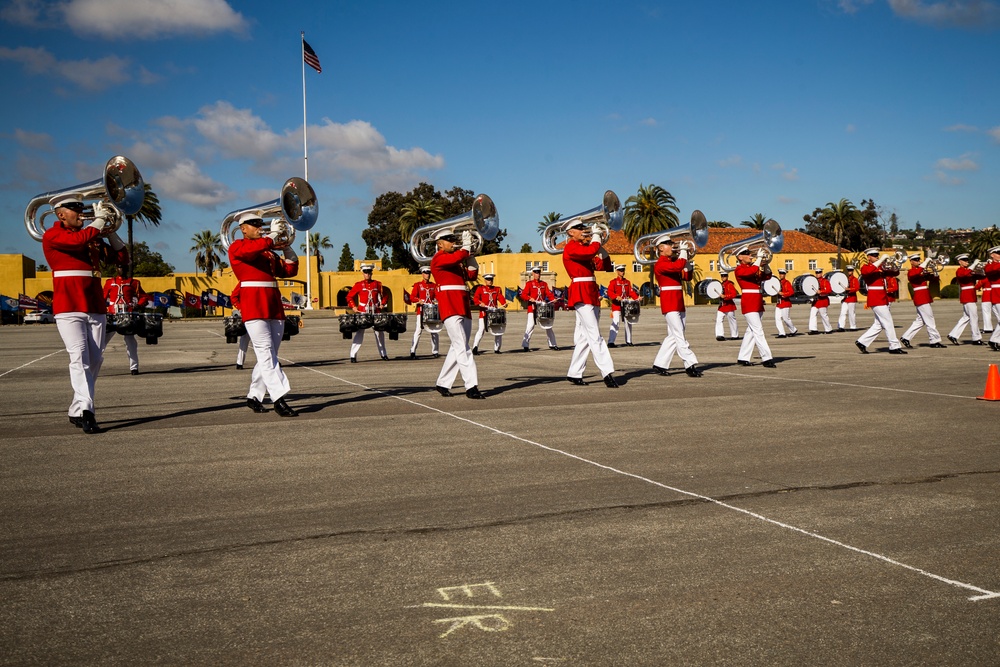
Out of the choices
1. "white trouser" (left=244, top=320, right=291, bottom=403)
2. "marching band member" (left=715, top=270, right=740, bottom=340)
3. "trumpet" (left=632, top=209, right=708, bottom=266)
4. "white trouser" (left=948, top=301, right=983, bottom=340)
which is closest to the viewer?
"white trouser" (left=244, top=320, right=291, bottom=403)

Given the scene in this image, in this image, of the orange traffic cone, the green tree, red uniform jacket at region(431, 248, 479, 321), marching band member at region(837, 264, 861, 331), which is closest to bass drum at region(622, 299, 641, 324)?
marching band member at region(837, 264, 861, 331)

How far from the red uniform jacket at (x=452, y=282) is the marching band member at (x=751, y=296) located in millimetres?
6041

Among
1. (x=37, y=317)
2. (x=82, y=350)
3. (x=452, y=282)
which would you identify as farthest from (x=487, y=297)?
(x=37, y=317)

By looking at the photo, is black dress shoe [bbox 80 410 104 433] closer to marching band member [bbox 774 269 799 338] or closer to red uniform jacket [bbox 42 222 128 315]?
red uniform jacket [bbox 42 222 128 315]

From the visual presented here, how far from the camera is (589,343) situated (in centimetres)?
1287

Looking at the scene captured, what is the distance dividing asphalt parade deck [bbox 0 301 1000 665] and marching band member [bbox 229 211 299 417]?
1.40 ft

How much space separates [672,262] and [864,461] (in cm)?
767

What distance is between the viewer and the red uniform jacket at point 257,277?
1012cm

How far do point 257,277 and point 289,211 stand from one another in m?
1.21

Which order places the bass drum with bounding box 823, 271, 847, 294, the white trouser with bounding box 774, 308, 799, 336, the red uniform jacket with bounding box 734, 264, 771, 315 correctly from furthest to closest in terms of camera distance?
1. the white trouser with bounding box 774, 308, 799, 336
2. the bass drum with bounding box 823, 271, 847, 294
3. the red uniform jacket with bounding box 734, 264, 771, 315

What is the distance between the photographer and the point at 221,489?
6.43 metres

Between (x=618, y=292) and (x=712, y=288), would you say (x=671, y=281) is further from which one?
(x=712, y=288)

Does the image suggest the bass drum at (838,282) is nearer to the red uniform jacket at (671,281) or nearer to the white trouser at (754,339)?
the white trouser at (754,339)

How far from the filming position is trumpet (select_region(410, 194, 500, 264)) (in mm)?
12367
